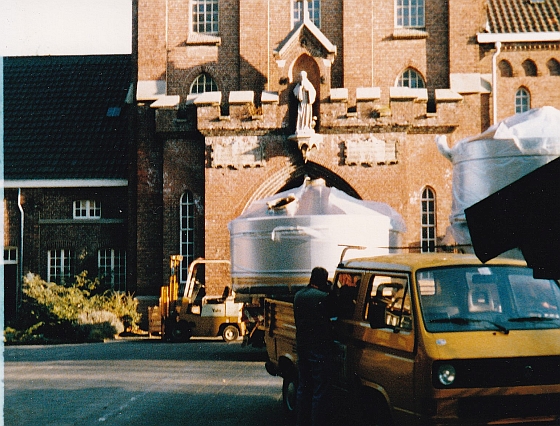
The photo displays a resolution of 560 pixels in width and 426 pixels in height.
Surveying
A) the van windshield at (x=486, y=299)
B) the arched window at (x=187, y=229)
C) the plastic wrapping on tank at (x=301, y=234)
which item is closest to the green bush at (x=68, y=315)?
the arched window at (x=187, y=229)

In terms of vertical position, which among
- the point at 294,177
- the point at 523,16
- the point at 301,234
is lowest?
the point at 301,234

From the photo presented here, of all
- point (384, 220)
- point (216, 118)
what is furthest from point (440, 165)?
point (384, 220)

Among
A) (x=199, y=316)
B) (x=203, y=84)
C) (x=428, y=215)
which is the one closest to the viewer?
(x=199, y=316)

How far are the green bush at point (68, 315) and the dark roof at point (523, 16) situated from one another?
15.3 meters

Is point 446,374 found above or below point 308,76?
below

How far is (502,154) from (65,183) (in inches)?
762

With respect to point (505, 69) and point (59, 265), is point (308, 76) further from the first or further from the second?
point (59, 265)

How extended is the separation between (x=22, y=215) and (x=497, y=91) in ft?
55.8

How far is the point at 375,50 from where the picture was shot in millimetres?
27375

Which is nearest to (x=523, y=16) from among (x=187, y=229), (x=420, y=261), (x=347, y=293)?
(x=187, y=229)

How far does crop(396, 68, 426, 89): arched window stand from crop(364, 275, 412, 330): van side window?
1968 cm

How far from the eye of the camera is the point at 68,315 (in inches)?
1019

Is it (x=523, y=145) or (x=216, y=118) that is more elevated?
(x=216, y=118)

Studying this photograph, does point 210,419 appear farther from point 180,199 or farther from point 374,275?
point 180,199
